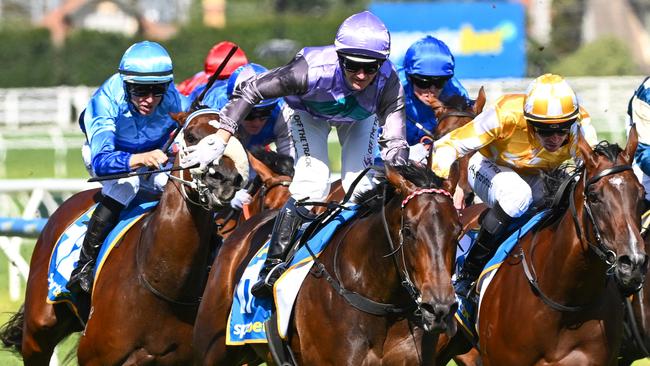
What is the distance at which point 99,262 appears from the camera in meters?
7.04

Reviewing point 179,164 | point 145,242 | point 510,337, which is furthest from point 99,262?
point 510,337

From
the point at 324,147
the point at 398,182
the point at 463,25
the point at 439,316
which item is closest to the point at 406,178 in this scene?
the point at 398,182

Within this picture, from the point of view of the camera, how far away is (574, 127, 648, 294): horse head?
5.39m

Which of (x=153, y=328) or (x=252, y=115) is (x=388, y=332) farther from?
(x=252, y=115)

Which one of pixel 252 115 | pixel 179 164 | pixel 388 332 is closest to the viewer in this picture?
pixel 388 332

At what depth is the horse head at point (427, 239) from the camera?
196 inches

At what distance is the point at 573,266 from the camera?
592 centimetres

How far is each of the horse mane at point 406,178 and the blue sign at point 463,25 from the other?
88.3ft

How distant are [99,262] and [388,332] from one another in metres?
2.12

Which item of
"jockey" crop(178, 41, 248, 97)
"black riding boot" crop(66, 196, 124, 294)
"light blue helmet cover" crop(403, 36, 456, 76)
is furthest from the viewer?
"jockey" crop(178, 41, 248, 97)

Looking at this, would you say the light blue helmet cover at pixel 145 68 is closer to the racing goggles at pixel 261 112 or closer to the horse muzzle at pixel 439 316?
the racing goggles at pixel 261 112

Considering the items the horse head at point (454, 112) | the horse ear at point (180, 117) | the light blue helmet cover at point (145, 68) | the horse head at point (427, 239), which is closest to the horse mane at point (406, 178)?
the horse head at point (427, 239)

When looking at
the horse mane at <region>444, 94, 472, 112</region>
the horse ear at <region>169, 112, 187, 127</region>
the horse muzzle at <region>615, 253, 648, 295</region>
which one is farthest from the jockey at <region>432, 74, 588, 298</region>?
the horse mane at <region>444, 94, 472, 112</region>

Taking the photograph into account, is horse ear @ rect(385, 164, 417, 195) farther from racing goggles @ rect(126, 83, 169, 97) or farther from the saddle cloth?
racing goggles @ rect(126, 83, 169, 97)
